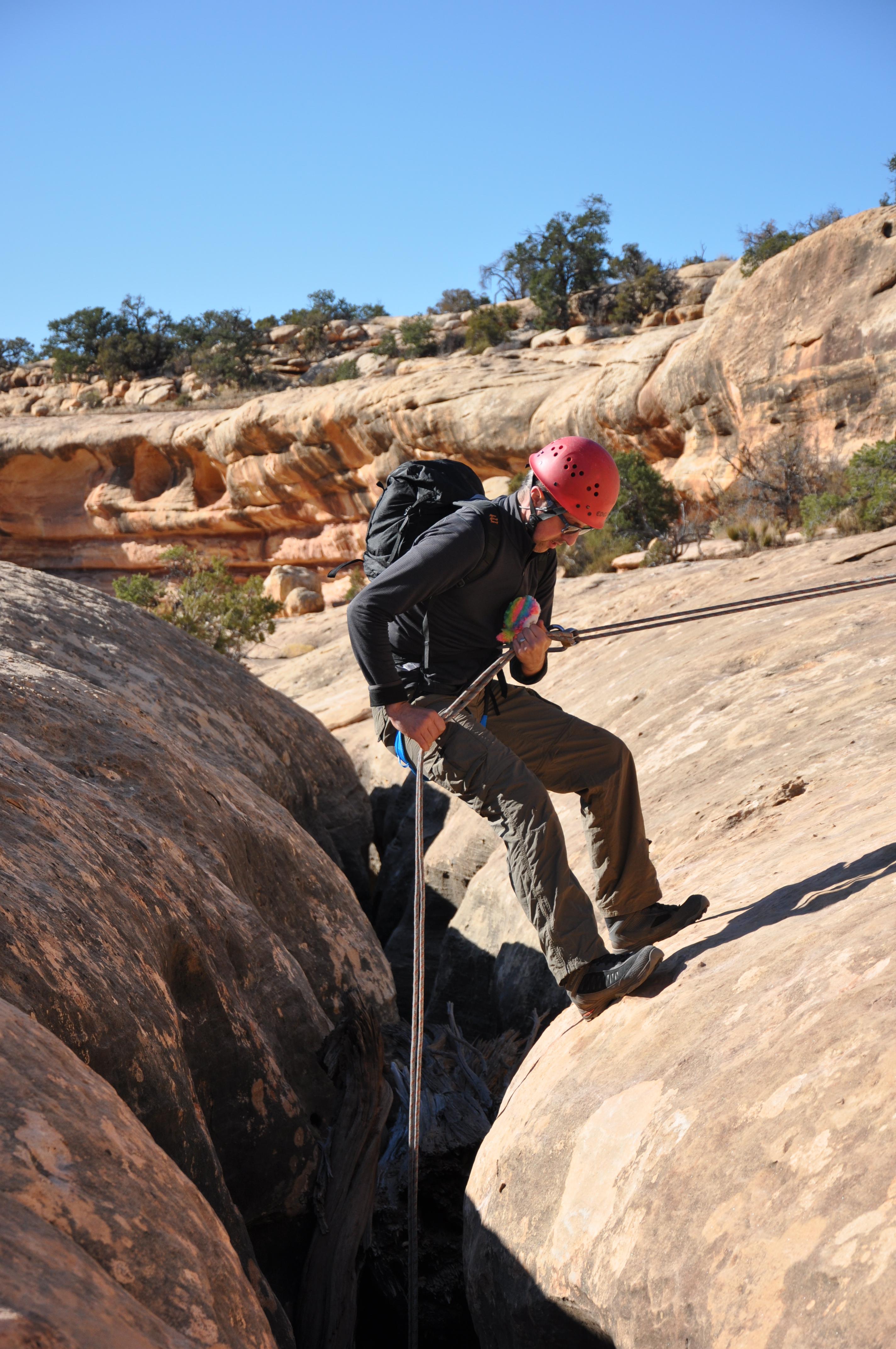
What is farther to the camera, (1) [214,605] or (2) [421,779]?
(1) [214,605]

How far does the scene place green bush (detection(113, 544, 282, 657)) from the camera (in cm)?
1686

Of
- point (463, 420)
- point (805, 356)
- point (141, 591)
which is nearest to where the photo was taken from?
point (805, 356)

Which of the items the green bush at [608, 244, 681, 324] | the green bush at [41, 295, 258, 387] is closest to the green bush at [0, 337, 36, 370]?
the green bush at [41, 295, 258, 387]

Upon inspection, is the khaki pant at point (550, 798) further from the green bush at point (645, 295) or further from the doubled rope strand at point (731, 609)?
the green bush at point (645, 295)

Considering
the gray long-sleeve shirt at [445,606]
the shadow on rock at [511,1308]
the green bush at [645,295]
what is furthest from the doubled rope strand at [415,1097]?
the green bush at [645,295]

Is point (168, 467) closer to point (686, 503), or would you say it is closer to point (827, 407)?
point (686, 503)

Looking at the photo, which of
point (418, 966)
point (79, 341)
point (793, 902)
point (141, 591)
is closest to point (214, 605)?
point (141, 591)

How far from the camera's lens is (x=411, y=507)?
3.64 metres

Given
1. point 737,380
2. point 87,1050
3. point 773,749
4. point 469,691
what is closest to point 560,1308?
point 87,1050

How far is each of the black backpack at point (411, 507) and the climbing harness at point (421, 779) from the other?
25cm

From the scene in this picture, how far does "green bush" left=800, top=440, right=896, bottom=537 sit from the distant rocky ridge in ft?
9.49

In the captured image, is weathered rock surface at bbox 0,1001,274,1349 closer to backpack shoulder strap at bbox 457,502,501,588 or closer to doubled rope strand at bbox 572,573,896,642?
backpack shoulder strap at bbox 457,502,501,588

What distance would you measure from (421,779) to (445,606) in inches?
25.3

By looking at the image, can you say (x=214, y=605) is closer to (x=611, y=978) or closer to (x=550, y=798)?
(x=550, y=798)
